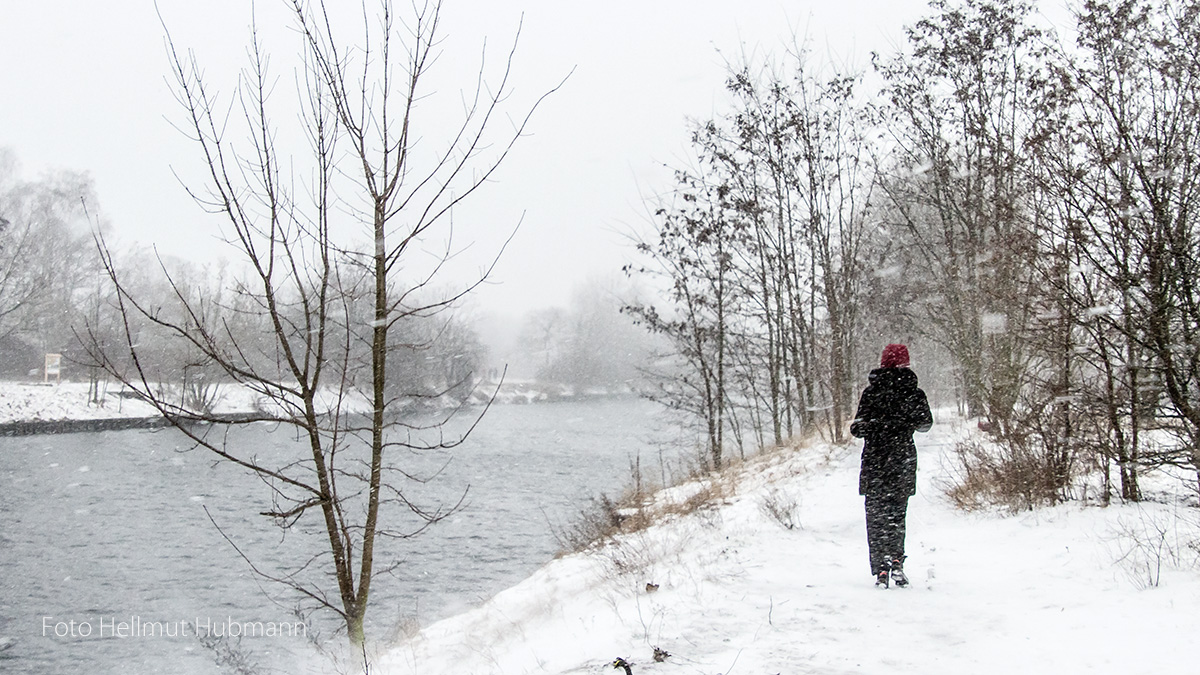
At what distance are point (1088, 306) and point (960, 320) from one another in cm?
849

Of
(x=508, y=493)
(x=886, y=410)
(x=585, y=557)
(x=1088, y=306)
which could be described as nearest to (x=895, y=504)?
(x=886, y=410)

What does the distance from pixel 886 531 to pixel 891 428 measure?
0.74 metres

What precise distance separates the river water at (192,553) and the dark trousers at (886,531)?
9.40 ft

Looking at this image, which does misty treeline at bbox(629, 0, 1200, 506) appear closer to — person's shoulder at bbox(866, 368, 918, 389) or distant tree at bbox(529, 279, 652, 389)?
person's shoulder at bbox(866, 368, 918, 389)

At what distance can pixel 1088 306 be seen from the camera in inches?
275

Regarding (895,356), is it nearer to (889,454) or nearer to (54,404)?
(889,454)

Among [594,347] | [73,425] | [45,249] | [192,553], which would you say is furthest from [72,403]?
[594,347]

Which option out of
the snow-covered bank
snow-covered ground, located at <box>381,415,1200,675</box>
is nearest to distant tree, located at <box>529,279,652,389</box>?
the snow-covered bank

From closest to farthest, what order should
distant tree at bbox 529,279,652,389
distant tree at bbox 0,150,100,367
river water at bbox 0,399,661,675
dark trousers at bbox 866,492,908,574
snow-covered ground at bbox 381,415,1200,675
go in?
snow-covered ground at bbox 381,415,1200,675
dark trousers at bbox 866,492,908,574
river water at bbox 0,399,661,675
distant tree at bbox 0,150,100,367
distant tree at bbox 529,279,652,389

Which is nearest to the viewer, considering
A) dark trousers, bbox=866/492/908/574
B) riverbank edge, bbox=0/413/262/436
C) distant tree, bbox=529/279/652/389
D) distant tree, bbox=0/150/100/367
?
dark trousers, bbox=866/492/908/574

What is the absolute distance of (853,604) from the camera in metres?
5.18

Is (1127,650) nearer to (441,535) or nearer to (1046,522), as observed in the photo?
(1046,522)

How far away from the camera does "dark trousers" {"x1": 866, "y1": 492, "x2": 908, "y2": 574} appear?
18.3 ft

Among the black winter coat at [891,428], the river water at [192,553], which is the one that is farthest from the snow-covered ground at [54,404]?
the black winter coat at [891,428]
